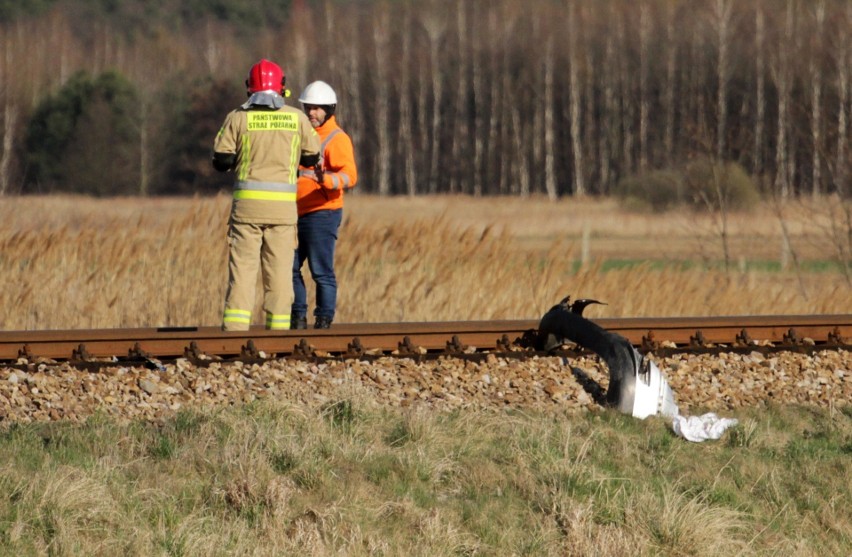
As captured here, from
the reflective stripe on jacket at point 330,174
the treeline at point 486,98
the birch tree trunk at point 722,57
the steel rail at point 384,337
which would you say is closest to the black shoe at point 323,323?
the steel rail at point 384,337

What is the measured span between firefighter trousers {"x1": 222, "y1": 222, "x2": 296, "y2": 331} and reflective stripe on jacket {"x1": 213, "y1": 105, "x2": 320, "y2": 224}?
0.36 ft

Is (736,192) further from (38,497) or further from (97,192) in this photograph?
(38,497)

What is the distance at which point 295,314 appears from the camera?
31.1 ft

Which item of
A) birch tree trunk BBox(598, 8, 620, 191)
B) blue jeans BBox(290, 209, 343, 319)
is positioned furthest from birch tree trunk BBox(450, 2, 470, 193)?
blue jeans BBox(290, 209, 343, 319)

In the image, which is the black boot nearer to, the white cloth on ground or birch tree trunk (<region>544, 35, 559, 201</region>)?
the white cloth on ground

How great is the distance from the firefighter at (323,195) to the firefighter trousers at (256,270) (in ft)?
1.80

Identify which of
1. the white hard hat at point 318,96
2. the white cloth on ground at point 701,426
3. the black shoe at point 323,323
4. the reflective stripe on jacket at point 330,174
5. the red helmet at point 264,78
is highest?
the red helmet at point 264,78

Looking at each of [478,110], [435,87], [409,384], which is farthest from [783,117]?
[409,384]

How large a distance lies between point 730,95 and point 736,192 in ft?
71.7

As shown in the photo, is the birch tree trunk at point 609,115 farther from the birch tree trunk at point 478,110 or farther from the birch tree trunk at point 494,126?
the birch tree trunk at point 478,110

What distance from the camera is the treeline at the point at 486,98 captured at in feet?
182

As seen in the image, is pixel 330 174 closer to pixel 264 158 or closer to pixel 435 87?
pixel 264 158

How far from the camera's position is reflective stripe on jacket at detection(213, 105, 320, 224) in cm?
836

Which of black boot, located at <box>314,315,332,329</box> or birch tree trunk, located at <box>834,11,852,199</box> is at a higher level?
birch tree trunk, located at <box>834,11,852,199</box>
